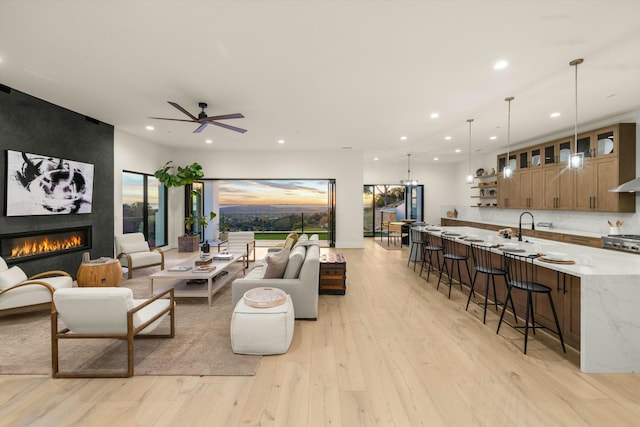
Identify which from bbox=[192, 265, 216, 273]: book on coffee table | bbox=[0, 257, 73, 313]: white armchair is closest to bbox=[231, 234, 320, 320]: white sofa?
bbox=[192, 265, 216, 273]: book on coffee table

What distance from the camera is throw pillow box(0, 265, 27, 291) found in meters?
3.39

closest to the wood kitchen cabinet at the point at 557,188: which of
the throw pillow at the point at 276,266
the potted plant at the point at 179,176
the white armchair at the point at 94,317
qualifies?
the throw pillow at the point at 276,266

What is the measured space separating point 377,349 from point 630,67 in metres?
4.37

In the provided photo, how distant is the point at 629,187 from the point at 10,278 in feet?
29.5

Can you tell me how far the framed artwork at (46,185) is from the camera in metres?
4.34

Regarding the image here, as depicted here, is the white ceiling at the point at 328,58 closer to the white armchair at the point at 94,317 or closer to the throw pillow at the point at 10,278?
the white armchair at the point at 94,317

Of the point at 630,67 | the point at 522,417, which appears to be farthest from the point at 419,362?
the point at 630,67

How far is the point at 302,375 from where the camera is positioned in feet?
8.03

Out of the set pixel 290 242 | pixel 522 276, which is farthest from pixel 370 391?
pixel 290 242

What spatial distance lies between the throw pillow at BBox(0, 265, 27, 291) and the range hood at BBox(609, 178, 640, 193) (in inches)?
352

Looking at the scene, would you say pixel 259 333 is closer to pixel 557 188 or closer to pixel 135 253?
pixel 135 253

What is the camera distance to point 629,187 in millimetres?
4820

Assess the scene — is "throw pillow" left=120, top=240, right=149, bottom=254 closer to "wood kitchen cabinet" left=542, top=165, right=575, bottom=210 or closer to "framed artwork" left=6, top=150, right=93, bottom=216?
"framed artwork" left=6, top=150, right=93, bottom=216

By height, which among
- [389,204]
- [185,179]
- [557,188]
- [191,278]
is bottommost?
[191,278]
